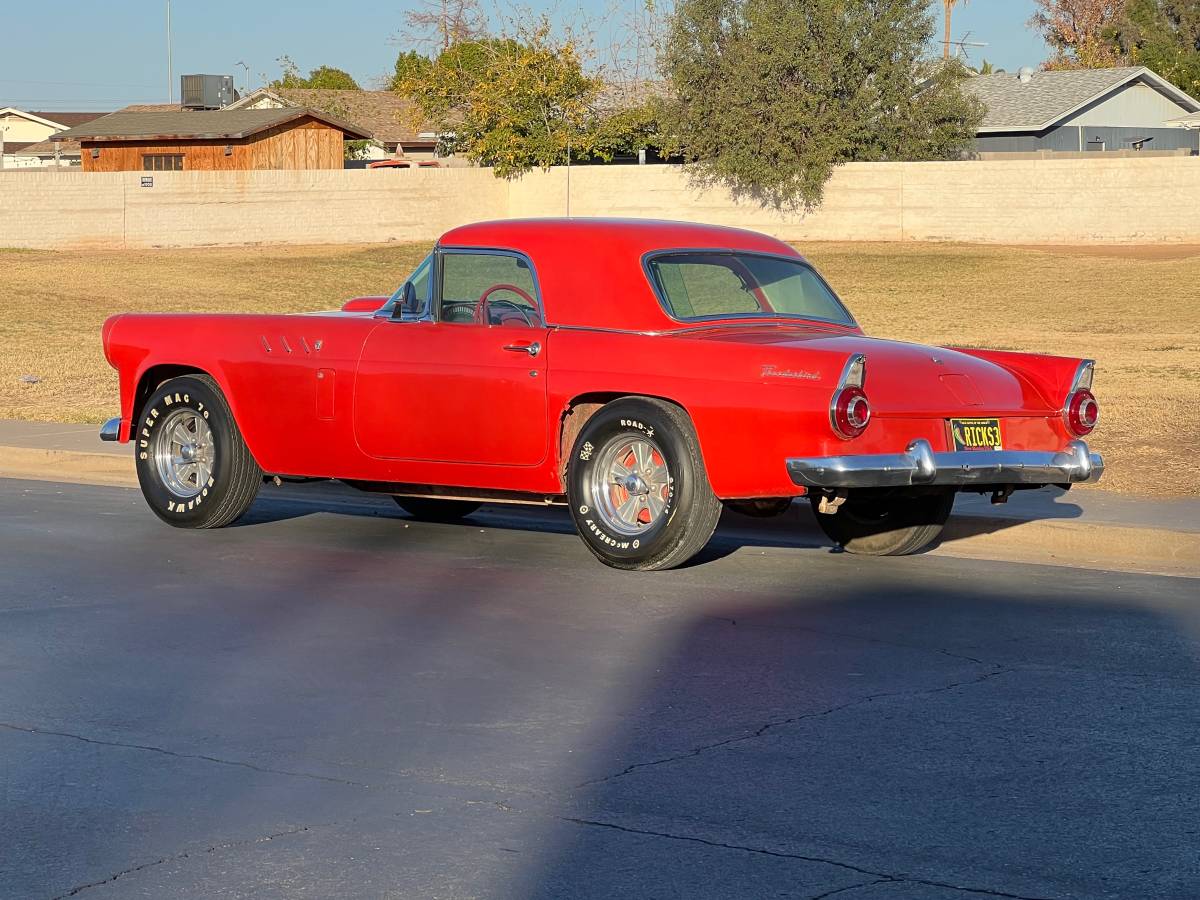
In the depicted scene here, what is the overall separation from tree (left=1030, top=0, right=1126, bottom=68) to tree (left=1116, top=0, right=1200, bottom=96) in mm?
1361

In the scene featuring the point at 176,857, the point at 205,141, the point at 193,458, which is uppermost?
the point at 205,141

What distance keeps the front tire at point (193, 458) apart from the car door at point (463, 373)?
3.29ft

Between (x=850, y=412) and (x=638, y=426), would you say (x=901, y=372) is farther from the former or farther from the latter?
(x=638, y=426)

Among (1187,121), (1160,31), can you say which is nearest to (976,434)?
(1187,121)

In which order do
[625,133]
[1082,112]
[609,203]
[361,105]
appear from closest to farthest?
[609,203] → [625,133] → [1082,112] → [361,105]

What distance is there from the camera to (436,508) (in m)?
11.8

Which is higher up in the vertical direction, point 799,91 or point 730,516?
point 799,91

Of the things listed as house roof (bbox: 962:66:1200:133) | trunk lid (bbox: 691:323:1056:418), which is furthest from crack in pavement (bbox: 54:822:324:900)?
house roof (bbox: 962:66:1200:133)

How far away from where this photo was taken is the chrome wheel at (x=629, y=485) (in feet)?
30.7

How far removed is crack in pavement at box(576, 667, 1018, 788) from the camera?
586 centimetres

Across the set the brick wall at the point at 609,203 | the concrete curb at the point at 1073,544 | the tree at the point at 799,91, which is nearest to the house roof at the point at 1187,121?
the tree at the point at 799,91

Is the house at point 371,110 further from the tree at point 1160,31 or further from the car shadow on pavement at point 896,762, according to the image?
the car shadow on pavement at point 896,762

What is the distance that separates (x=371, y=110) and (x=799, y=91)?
115 ft

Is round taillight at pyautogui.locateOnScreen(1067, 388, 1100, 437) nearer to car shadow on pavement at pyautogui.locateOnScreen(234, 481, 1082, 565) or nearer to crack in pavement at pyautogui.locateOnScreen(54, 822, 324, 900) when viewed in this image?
car shadow on pavement at pyautogui.locateOnScreen(234, 481, 1082, 565)
